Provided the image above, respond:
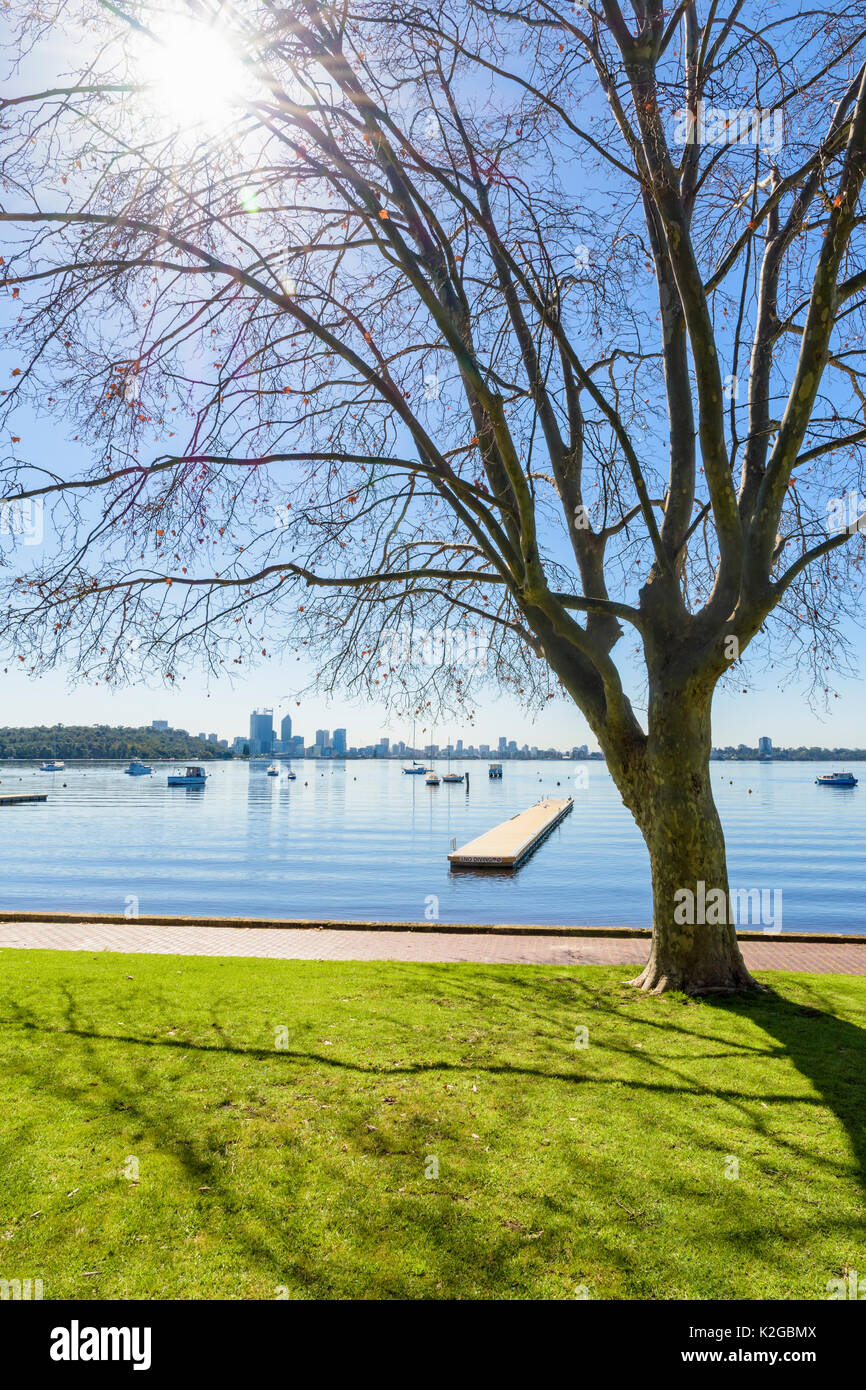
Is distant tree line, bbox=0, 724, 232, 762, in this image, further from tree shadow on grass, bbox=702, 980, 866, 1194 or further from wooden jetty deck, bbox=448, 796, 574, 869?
tree shadow on grass, bbox=702, 980, 866, 1194

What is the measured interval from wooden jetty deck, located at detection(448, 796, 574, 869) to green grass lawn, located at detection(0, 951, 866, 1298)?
78.3ft

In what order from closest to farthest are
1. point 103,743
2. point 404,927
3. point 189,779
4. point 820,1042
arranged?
point 820,1042 → point 404,927 → point 189,779 → point 103,743

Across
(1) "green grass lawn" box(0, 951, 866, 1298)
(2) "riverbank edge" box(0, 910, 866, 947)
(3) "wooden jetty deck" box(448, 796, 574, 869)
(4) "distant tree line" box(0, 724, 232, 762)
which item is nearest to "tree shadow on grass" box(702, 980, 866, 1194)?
(1) "green grass lawn" box(0, 951, 866, 1298)

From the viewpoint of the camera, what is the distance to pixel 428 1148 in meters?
4.86

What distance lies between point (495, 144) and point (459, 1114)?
8.49 meters

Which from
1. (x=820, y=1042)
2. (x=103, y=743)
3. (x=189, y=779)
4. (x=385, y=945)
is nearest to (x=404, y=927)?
(x=385, y=945)

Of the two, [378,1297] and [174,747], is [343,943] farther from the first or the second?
[174,747]

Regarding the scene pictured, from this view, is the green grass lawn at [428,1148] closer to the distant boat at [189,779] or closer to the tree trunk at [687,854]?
the tree trunk at [687,854]

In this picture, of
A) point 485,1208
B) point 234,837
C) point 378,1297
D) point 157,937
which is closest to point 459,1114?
point 485,1208

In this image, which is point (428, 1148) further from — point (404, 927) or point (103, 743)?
point (103, 743)

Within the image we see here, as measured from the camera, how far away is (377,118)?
687cm

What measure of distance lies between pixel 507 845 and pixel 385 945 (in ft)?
79.1

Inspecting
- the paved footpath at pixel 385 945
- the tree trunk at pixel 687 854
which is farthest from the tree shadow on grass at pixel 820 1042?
the paved footpath at pixel 385 945

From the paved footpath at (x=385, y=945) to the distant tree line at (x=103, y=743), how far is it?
136 meters
